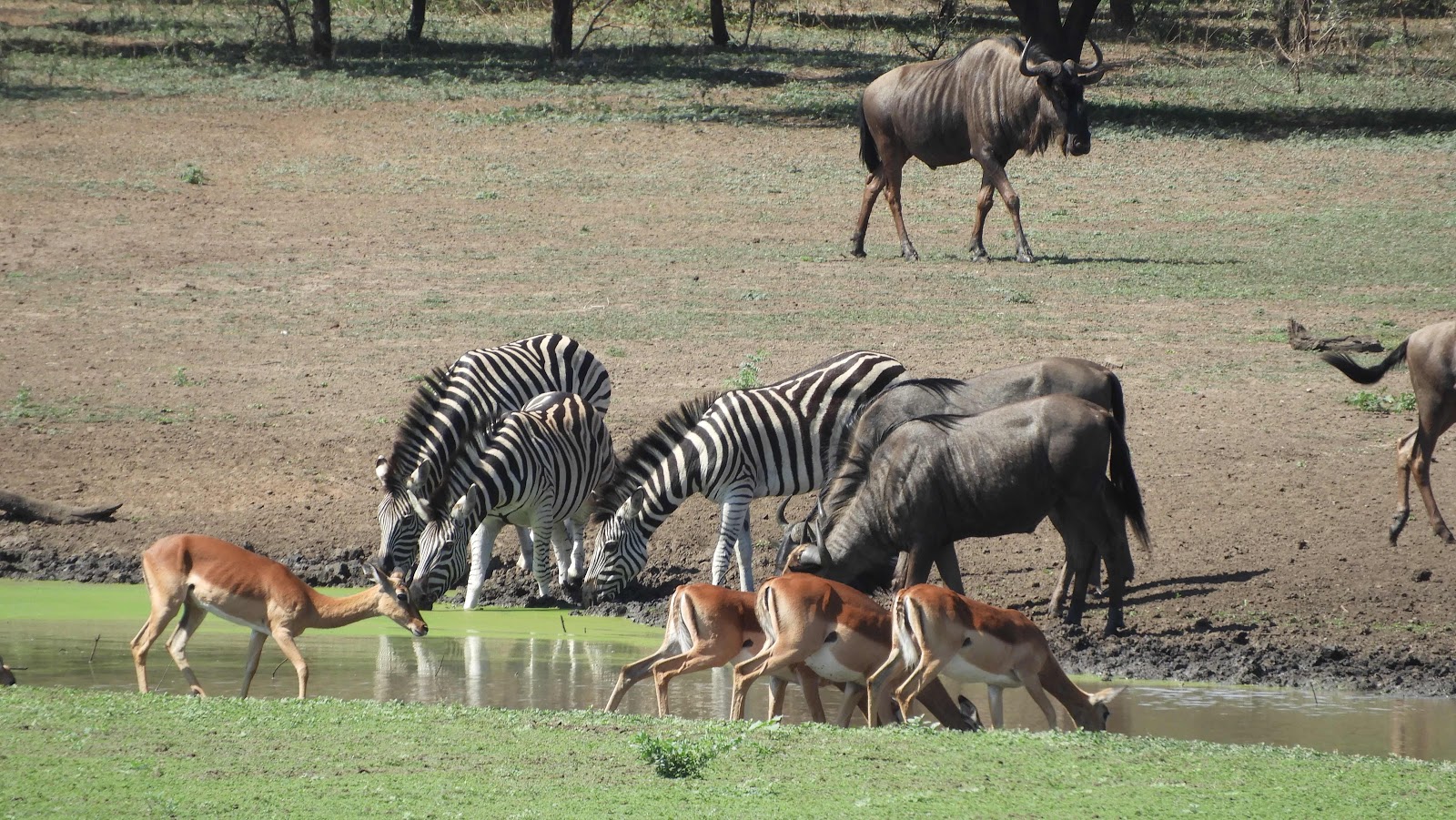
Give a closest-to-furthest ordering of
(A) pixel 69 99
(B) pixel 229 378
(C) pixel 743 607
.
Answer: (C) pixel 743 607
(B) pixel 229 378
(A) pixel 69 99

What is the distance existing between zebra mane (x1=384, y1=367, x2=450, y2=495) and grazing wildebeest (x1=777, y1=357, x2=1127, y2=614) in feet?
9.32

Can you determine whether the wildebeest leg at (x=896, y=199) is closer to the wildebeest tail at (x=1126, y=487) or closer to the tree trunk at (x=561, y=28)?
the wildebeest tail at (x=1126, y=487)

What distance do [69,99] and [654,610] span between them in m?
23.3

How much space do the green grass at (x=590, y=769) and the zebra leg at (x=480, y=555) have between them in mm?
4662

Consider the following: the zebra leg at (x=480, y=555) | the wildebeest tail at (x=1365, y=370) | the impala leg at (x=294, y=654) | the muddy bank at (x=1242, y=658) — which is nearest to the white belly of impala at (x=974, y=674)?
the muddy bank at (x=1242, y=658)

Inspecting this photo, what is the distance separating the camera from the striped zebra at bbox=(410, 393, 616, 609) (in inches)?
477

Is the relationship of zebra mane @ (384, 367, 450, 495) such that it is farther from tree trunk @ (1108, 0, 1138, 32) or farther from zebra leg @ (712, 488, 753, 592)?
tree trunk @ (1108, 0, 1138, 32)

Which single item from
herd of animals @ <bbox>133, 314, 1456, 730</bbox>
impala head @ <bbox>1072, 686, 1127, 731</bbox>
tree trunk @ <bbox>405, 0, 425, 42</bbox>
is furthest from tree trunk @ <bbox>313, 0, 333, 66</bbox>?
impala head @ <bbox>1072, 686, 1127, 731</bbox>

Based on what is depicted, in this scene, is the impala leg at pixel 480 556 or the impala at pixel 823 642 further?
the impala leg at pixel 480 556

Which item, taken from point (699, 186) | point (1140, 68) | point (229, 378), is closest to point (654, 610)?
point (229, 378)

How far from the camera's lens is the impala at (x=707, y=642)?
8.84 metres

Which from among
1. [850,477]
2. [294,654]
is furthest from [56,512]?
[850,477]

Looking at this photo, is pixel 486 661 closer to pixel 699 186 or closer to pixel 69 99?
pixel 699 186

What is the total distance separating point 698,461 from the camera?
12117 mm
